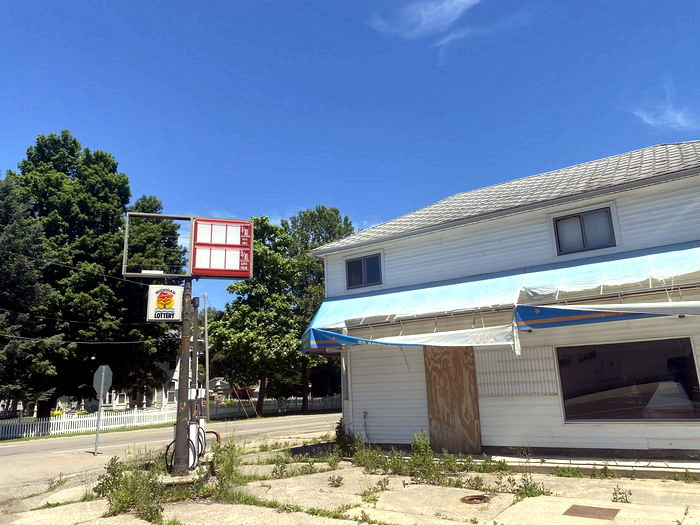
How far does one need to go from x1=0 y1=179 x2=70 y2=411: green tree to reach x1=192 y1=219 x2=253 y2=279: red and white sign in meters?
20.3

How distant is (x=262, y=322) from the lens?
36656 millimetres

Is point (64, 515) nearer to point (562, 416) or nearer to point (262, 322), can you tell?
point (562, 416)

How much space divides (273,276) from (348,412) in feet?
83.2

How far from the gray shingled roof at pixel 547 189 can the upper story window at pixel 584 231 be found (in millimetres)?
549

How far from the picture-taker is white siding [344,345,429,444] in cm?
1259

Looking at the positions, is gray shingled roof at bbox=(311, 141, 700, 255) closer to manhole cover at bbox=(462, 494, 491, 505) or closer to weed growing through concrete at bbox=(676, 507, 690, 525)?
weed growing through concrete at bbox=(676, 507, 690, 525)

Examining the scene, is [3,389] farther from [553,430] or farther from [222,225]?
[553,430]

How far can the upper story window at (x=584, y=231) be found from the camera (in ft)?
36.7

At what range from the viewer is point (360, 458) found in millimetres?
Result: 10789

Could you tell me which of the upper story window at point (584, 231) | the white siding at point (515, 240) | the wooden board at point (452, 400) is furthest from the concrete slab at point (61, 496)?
the upper story window at point (584, 231)

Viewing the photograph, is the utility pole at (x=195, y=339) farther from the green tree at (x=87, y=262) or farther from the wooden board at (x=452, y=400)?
the green tree at (x=87, y=262)

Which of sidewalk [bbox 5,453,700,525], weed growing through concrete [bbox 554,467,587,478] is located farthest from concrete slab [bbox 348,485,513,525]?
weed growing through concrete [bbox 554,467,587,478]

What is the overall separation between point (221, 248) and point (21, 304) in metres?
22.6

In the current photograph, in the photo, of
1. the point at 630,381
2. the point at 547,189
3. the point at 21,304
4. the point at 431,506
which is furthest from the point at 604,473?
the point at 21,304
